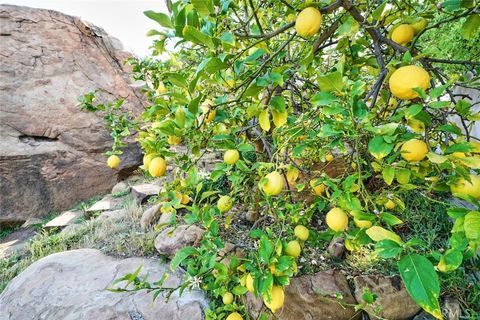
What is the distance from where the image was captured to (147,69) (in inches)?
78.5

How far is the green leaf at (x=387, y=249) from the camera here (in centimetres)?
57

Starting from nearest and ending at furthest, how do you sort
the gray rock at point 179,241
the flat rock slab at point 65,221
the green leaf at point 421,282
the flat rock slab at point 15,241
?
1. the green leaf at point 421,282
2. the gray rock at point 179,241
3. the flat rock slab at point 15,241
4. the flat rock slab at point 65,221

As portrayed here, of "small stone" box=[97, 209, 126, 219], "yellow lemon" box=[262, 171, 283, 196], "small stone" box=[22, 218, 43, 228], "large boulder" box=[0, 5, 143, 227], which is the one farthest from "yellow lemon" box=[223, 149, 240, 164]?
"small stone" box=[22, 218, 43, 228]

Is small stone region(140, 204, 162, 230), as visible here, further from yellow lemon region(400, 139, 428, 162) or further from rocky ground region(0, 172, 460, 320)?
yellow lemon region(400, 139, 428, 162)

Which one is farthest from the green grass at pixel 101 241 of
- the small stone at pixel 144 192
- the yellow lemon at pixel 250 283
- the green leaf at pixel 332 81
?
the green leaf at pixel 332 81

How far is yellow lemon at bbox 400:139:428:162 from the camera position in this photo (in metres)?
0.70

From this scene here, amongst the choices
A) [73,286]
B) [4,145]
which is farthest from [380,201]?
[4,145]

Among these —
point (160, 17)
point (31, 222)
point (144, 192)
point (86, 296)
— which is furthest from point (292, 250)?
point (31, 222)

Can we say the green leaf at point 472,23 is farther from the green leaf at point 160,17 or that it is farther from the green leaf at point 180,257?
the green leaf at point 180,257

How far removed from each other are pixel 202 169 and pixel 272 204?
2.34 metres

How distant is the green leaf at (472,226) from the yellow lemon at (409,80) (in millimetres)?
320

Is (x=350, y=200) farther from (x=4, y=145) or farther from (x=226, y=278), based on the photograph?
(x=4, y=145)

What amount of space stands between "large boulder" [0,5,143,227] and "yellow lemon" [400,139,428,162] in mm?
5114

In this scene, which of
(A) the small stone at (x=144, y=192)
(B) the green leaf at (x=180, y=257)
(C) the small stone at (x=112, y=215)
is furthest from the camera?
(A) the small stone at (x=144, y=192)
